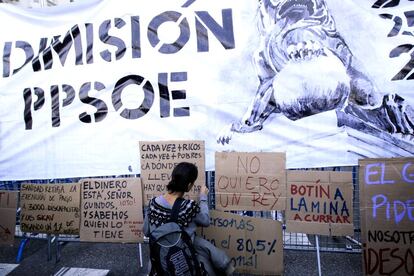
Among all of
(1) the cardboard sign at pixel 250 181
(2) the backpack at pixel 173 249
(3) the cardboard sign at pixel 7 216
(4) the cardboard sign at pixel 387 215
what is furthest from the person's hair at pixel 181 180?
(3) the cardboard sign at pixel 7 216

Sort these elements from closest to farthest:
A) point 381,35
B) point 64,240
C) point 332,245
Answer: point 381,35, point 332,245, point 64,240

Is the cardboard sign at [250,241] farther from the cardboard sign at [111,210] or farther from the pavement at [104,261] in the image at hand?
the cardboard sign at [111,210]

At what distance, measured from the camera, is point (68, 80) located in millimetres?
3990

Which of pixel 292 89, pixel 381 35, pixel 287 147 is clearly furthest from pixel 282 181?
pixel 381 35

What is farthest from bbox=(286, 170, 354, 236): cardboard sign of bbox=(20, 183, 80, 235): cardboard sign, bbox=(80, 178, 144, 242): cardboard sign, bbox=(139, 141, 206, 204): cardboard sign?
bbox=(20, 183, 80, 235): cardboard sign

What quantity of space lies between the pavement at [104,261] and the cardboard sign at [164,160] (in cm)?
99

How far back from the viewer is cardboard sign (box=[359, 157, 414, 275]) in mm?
3178

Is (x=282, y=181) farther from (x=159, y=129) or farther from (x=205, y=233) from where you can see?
(x=159, y=129)

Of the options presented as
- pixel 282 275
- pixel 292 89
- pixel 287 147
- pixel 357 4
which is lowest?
pixel 282 275

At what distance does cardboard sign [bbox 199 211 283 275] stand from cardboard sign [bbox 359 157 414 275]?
2.60 feet

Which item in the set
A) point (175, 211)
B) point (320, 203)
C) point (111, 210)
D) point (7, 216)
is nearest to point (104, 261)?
point (111, 210)

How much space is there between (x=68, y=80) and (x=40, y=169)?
1.06 metres

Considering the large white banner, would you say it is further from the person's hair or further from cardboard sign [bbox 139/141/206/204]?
the person's hair

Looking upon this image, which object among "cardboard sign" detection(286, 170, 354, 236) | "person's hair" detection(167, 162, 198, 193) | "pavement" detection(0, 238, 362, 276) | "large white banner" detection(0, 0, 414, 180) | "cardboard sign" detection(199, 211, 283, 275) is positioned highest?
"large white banner" detection(0, 0, 414, 180)
